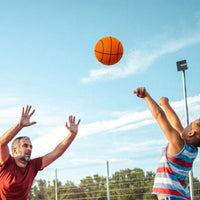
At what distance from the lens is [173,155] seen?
112 inches

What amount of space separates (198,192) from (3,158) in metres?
9.98

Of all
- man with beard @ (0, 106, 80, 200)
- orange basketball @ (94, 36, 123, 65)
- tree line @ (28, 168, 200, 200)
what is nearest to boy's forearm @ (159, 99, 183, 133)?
man with beard @ (0, 106, 80, 200)

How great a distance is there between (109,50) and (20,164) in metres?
3.53

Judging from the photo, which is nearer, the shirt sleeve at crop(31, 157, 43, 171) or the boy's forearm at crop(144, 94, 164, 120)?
the boy's forearm at crop(144, 94, 164, 120)

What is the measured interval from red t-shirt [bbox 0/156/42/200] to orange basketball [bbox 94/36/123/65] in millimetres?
3478

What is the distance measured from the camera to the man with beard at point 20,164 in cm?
423

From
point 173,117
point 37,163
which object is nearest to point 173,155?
point 173,117

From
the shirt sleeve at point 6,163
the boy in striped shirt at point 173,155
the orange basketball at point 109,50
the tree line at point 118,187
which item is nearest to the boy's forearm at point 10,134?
the shirt sleeve at point 6,163

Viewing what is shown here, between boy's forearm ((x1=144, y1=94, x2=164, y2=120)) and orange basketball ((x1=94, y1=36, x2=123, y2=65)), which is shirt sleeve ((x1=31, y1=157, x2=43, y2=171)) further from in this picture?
orange basketball ((x1=94, y1=36, x2=123, y2=65))

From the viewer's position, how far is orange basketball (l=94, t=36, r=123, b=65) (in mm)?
7148

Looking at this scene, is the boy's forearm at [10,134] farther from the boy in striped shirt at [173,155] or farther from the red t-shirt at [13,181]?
the boy in striped shirt at [173,155]

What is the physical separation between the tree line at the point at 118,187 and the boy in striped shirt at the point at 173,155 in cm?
980

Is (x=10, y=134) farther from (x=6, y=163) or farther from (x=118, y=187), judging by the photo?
(x=118, y=187)

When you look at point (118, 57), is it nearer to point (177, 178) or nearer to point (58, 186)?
point (177, 178)
